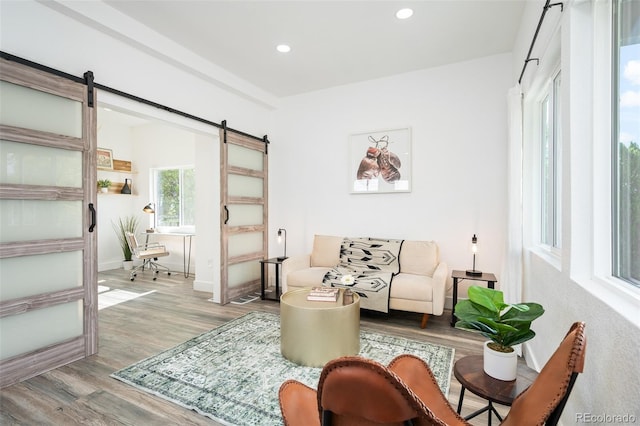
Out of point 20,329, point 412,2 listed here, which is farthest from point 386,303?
point 20,329

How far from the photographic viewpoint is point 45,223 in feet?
7.72

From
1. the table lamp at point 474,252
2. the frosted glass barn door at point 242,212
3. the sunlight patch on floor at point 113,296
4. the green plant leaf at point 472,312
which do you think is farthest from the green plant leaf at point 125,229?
the green plant leaf at point 472,312

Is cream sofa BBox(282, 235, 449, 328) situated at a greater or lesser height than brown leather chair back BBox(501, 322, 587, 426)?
lesser

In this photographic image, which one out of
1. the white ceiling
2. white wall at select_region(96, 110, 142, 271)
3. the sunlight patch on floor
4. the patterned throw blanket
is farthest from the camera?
white wall at select_region(96, 110, 142, 271)

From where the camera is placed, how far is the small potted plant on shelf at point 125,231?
6.05 m

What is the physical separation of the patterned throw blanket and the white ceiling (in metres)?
2.29

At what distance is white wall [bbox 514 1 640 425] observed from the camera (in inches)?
40.6

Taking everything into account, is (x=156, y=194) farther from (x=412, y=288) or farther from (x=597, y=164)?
(x=597, y=164)

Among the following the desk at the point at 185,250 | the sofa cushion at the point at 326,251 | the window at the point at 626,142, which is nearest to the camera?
the window at the point at 626,142

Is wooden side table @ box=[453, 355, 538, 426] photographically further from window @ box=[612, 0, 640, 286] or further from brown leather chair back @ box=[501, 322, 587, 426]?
window @ box=[612, 0, 640, 286]

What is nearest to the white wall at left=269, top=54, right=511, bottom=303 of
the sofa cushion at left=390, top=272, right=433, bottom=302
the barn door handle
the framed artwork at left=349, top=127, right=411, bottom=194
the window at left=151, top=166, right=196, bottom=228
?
the framed artwork at left=349, top=127, right=411, bottom=194

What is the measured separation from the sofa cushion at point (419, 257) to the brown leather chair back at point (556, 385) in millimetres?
2762

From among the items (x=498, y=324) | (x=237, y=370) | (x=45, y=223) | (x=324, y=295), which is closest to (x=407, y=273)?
(x=324, y=295)

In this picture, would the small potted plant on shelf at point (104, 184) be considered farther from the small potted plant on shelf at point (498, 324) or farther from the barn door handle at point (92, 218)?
the small potted plant on shelf at point (498, 324)
